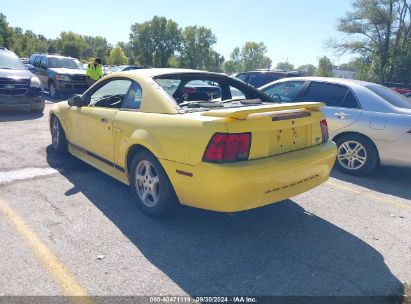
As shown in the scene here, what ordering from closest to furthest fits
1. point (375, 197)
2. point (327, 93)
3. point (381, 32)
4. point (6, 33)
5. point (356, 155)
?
point (375, 197), point (356, 155), point (327, 93), point (381, 32), point (6, 33)

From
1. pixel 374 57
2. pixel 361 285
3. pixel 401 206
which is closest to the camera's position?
pixel 361 285

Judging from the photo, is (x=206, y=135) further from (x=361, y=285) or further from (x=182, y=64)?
(x=182, y=64)

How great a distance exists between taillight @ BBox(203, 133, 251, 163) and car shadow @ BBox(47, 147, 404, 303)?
0.85 metres

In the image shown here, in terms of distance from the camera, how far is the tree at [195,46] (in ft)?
273

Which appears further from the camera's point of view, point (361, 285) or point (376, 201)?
point (376, 201)

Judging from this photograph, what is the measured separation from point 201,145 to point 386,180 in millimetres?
3702

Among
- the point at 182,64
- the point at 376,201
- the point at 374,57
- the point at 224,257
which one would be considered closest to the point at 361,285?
the point at 224,257

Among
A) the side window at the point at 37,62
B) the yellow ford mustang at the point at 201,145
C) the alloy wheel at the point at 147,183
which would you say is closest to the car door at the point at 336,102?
the yellow ford mustang at the point at 201,145

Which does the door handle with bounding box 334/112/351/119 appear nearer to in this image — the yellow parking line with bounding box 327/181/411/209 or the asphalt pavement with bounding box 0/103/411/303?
the yellow parking line with bounding box 327/181/411/209

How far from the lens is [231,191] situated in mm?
2951

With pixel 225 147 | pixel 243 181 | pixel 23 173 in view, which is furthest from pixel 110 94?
pixel 243 181

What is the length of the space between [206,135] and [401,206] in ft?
9.68

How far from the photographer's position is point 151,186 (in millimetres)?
3645

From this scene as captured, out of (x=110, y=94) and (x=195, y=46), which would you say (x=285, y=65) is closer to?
(x=195, y=46)
